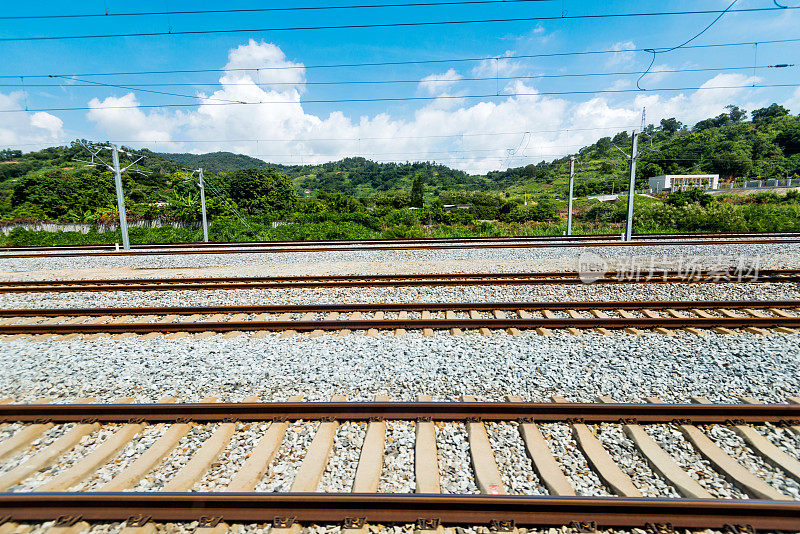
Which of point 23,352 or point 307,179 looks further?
point 307,179

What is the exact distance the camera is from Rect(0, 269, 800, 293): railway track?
32.4 feet

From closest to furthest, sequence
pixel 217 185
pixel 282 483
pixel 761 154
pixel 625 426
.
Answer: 1. pixel 282 483
2. pixel 625 426
3. pixel 217 185
4. pixel 761 154

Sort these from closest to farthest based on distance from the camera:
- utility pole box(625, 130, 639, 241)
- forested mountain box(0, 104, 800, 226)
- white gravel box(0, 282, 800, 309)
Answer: white gravel box(0, 282, 800, 309), utility pole box(625, 130, 639, 241), forested mountain box(0, 104, 800, 226)

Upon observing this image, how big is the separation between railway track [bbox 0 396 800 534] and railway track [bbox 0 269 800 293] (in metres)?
5.74

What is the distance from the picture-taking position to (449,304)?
8109 millimetres

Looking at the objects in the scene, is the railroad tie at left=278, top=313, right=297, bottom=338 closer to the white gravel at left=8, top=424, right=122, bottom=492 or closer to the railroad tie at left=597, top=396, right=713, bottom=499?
the white gravel at left=8, top=424, right=122, bottom=492

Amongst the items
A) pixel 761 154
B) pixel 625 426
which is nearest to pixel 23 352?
pixel 625 426

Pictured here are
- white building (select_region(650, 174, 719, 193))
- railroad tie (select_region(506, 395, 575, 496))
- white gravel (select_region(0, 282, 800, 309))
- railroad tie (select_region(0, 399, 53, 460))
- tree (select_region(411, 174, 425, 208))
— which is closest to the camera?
railroad tie (select_region(506, 395, 575, 496))

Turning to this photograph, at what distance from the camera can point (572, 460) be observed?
347cm

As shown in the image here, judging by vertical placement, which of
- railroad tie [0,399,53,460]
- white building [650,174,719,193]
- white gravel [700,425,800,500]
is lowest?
railroad tie [0,399,53,460]

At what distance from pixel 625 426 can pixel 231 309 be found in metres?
7.32

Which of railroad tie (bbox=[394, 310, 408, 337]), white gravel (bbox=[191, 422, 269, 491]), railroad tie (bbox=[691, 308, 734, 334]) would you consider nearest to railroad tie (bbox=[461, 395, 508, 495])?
white gravel (bbox=[191, 422, 269, 491])

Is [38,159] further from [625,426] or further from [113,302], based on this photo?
[625,426]

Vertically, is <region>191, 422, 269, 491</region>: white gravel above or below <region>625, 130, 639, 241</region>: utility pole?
below
